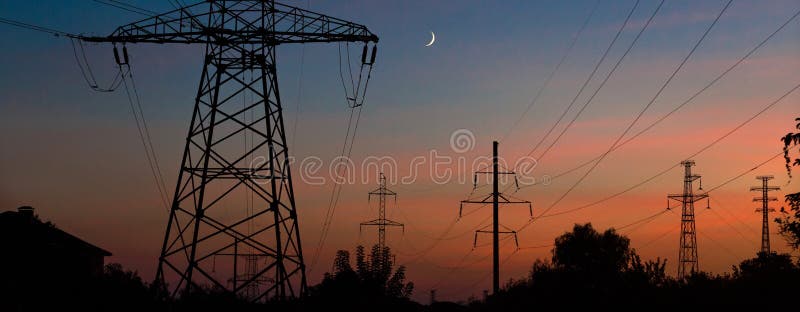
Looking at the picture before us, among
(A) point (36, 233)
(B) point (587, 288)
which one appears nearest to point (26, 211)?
(A) point (36, 233)

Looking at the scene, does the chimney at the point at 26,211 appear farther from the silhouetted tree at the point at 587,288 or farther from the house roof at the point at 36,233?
the silhouetted tree at the point at 587,288

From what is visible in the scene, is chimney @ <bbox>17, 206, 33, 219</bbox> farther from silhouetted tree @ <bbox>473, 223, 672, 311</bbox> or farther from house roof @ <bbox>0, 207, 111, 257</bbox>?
silhouetted tree @ <bbox>473, 223, 672, 311</bbox>

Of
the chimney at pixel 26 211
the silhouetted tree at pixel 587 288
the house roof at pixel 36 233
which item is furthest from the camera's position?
the chimney at pixel 26 211

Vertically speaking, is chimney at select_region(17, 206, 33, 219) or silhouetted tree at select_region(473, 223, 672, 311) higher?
chimney at select_region(17, 206, 33, 219)

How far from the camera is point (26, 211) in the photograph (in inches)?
2682

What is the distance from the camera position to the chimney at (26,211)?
6716cm

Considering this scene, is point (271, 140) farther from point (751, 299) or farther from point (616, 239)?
point (616, 239)

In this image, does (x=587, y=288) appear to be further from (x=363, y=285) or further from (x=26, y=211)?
(x=26, y=211)

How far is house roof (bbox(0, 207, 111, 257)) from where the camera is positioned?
186ft

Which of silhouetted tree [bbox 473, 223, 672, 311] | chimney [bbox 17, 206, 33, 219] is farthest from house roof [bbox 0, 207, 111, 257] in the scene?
silhouetted tree [bbox 473, 223, 672, 311]

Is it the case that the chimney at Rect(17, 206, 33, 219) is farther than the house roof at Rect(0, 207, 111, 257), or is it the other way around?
the chimney at Rect(17, 206, 33, 219)

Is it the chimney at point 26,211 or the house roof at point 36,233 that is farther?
the chimney at point 26,211

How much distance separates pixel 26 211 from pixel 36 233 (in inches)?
304

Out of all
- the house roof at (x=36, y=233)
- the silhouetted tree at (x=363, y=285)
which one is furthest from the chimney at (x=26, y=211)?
the silhouetted tree at (x=363, y=285)
